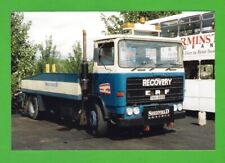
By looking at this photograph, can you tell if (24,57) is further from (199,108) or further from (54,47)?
(54,47)

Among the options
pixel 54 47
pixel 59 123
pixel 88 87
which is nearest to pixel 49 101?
pixel 59 123

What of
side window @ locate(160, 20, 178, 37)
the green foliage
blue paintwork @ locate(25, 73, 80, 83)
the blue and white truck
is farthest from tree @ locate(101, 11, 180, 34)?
the blue and white truck

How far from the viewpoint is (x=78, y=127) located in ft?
40.2

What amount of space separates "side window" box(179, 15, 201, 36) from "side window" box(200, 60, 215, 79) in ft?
3.73

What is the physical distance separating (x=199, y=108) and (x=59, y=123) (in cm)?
498

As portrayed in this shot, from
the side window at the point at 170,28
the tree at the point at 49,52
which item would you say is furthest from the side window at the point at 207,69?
the tree at the point at 49,52

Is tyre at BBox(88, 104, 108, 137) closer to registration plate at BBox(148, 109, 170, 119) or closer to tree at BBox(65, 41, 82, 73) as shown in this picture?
registration plate at BBox(148, 109, 170, 119)

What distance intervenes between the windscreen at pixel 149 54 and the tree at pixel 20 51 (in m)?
6.29

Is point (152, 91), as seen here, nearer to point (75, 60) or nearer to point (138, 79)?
point (138, 79)

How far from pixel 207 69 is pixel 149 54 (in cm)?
422

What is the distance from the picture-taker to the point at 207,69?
13750 mm

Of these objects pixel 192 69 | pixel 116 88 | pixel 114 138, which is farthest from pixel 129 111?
pixel 192 69

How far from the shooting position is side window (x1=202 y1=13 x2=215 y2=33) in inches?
519

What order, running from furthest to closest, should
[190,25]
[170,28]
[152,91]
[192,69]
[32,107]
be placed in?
[170,28], [32,107], [192,69], [190,25], [152,91]
